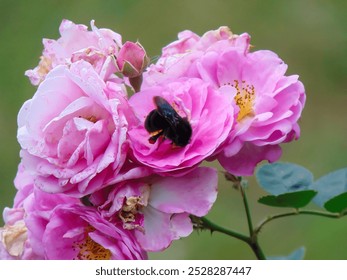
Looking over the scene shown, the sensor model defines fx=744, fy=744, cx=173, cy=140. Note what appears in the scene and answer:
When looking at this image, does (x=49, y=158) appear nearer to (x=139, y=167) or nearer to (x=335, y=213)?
(x=139, y=167)

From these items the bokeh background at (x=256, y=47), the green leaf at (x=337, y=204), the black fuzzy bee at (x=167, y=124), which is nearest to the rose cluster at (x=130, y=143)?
the black fuzzy bee at (x=167, y=124)

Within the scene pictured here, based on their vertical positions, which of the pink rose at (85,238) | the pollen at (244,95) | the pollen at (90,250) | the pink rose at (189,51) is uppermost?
the pink rose at (189,51)

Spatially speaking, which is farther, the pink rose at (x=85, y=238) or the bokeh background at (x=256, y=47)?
the bokeh background at (x=256, y=47)

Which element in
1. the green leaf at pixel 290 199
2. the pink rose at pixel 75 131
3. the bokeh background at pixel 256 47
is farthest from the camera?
the bokeh background at pixel 256 47

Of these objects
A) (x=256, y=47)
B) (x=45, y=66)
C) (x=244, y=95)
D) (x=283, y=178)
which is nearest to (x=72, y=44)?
(x=45, y=66)

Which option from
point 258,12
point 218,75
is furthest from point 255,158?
point 258,12

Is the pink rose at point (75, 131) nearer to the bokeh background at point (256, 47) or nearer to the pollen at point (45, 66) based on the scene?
the pollen at point (45, 66)
